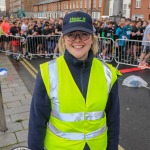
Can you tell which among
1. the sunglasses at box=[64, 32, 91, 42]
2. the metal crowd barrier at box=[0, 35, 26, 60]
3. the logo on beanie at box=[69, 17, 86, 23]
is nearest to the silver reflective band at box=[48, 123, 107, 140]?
the sunglasses at box=[64, 32, 91, 42]

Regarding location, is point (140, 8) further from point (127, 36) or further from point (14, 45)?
point (14, 45)

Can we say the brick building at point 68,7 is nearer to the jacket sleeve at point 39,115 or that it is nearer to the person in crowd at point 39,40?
the person in crowd at point 39,40

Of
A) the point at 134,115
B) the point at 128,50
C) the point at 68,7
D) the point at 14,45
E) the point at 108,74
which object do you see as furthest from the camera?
the point at 68,7

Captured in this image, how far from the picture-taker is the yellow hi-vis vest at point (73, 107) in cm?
174

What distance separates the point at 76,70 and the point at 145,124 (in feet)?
10.8

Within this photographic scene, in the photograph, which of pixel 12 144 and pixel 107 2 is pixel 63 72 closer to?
pixel 12 144

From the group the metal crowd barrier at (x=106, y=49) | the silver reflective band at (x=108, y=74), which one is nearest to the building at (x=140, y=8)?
the metal crowd barrier at (x=106, y=49)

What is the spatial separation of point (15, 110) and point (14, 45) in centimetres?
775

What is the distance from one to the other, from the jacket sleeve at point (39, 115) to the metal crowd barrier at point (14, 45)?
388 inches

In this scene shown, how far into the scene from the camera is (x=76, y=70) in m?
1.79

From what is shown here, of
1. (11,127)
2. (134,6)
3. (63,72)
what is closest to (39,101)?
(63,72)

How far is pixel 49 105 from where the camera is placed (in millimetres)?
1792

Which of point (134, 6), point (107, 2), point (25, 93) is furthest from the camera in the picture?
point (107, 2)

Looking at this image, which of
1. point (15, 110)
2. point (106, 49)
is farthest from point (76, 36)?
point (106, 49)
